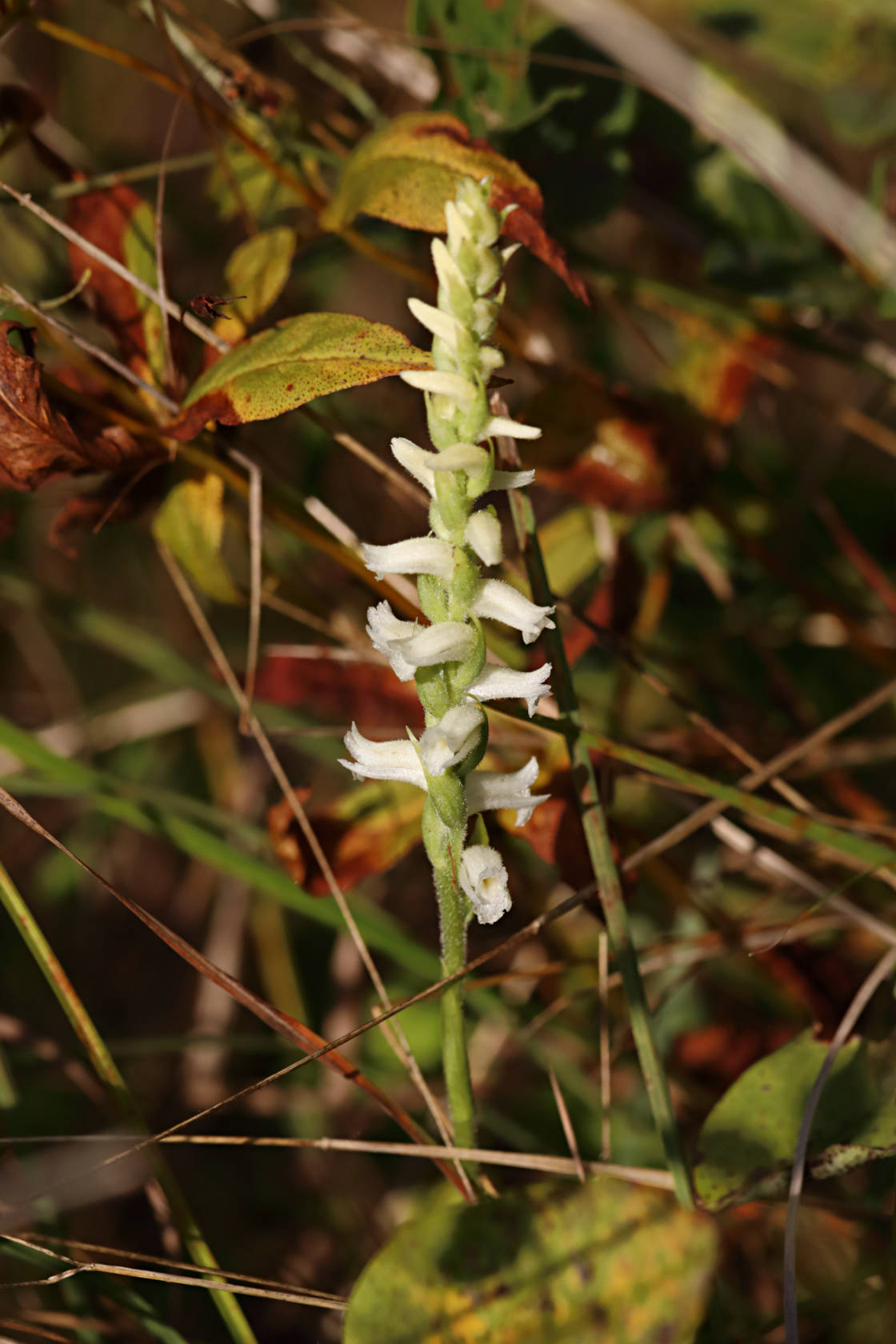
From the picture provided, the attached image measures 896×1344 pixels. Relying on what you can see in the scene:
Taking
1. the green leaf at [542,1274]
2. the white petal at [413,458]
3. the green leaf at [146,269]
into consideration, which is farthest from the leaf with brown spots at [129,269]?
the green leaf at [542,1274]

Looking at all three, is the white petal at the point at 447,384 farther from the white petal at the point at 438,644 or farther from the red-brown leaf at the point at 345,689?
the red-brown leaf at the point at 345,689

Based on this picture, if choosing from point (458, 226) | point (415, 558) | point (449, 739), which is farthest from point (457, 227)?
point (449, 739)

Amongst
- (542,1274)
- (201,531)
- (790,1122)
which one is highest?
(201,531)

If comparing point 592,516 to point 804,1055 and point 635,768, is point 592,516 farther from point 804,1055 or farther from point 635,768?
point 804,1055

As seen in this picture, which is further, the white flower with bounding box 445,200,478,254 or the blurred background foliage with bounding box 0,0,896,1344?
the blurred background foliage with bounding box 0,0,896,1344

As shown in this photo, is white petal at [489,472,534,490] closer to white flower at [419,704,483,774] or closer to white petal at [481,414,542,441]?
white petal at [481,414,542,441]

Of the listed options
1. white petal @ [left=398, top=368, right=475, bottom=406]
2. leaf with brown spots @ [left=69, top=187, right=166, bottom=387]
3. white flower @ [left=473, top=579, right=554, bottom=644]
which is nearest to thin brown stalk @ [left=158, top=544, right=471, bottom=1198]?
leaf with brown spots @ [left=69, top=187, right=166, bottom=387]

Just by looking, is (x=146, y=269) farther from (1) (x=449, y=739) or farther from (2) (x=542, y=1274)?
(2) (x=542, y=1274)
